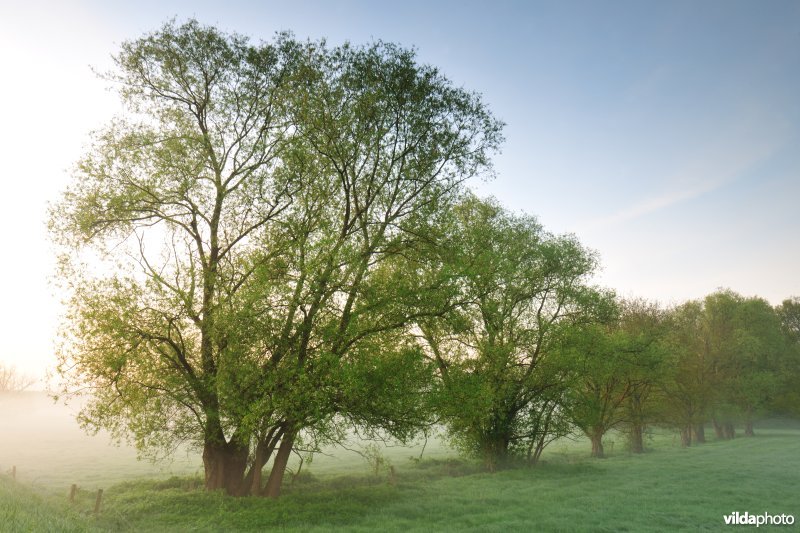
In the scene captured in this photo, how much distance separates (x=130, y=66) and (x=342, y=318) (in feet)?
60.3

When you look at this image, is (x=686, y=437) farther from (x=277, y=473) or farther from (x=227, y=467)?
(x=227, y=467)

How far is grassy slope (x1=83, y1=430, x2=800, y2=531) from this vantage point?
20.0 m

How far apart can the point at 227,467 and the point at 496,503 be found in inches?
574

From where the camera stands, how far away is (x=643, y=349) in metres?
44.2

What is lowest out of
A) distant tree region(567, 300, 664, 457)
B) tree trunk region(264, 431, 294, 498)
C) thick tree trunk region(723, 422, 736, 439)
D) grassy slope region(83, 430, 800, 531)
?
thick tree trunk region(723, 422, 736, 439)

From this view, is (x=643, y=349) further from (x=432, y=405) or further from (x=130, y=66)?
(x=130, y=66)

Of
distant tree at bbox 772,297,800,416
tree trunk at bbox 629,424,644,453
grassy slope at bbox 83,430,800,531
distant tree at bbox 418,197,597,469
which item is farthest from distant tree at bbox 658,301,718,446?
distant tree at bbox 418,197,597,469

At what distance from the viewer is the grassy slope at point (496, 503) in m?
20.0

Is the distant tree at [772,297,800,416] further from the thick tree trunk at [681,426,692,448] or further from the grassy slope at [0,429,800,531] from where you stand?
the grassy slope at [0,429,800,531]

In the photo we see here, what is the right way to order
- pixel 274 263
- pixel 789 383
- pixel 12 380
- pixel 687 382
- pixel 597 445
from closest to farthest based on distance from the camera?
1. pixel 274 263
2. pixel 597 445
3. pixel 687 382
4. pixel 789 383
5. pixel 12 380

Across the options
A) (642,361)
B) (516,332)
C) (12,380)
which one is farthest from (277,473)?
(12,380)

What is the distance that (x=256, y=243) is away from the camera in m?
26.4

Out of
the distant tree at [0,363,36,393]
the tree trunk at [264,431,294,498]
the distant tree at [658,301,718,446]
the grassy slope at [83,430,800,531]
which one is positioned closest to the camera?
the grassy slope at [83,430,800,531]

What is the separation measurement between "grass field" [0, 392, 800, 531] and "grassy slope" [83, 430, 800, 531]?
0.06 meters
